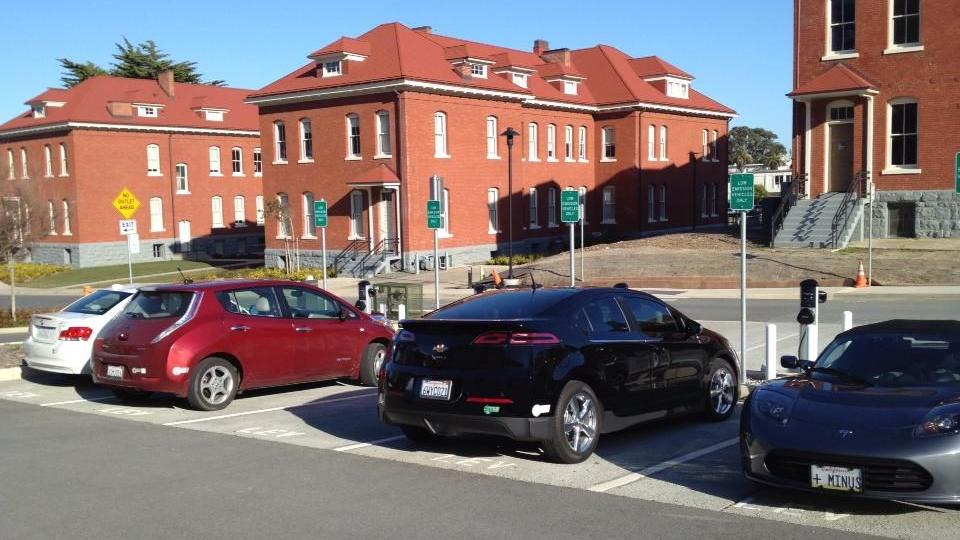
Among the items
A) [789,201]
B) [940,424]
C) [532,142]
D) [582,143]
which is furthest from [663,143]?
[940,424]

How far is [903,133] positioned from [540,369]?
101ft

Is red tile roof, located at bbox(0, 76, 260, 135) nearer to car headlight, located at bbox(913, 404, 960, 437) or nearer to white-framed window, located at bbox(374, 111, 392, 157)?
white-framed window, located at bbox(374, 111, 392, 157)

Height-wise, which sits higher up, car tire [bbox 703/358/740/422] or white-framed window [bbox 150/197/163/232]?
white-framed window [bbox 150/197/163/232]

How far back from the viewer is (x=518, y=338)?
846 cm

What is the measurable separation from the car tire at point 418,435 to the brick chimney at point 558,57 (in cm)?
4780

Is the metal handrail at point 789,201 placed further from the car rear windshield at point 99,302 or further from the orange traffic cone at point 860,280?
the car rear windshield at point 99,302

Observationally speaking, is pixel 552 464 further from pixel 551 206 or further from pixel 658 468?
pixel 551 206

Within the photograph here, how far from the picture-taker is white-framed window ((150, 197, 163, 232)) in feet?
190

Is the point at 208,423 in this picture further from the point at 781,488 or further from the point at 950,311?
the point at 950,311

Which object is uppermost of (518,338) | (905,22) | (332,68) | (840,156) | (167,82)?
(167,82)

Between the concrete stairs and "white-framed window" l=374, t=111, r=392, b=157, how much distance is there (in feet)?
55.2

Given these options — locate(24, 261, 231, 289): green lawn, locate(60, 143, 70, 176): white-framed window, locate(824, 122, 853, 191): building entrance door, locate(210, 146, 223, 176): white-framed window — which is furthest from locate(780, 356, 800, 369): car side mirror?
locate(210, 146, 223, 176): white-framed window

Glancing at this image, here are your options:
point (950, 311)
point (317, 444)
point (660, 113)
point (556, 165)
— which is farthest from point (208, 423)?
point (660, 113)

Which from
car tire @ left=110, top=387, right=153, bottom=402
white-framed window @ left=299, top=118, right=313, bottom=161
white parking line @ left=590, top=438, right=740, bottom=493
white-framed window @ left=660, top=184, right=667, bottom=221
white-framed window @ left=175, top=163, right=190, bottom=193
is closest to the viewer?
white parking line @ left=590, top=438, right=740, bottom=493
